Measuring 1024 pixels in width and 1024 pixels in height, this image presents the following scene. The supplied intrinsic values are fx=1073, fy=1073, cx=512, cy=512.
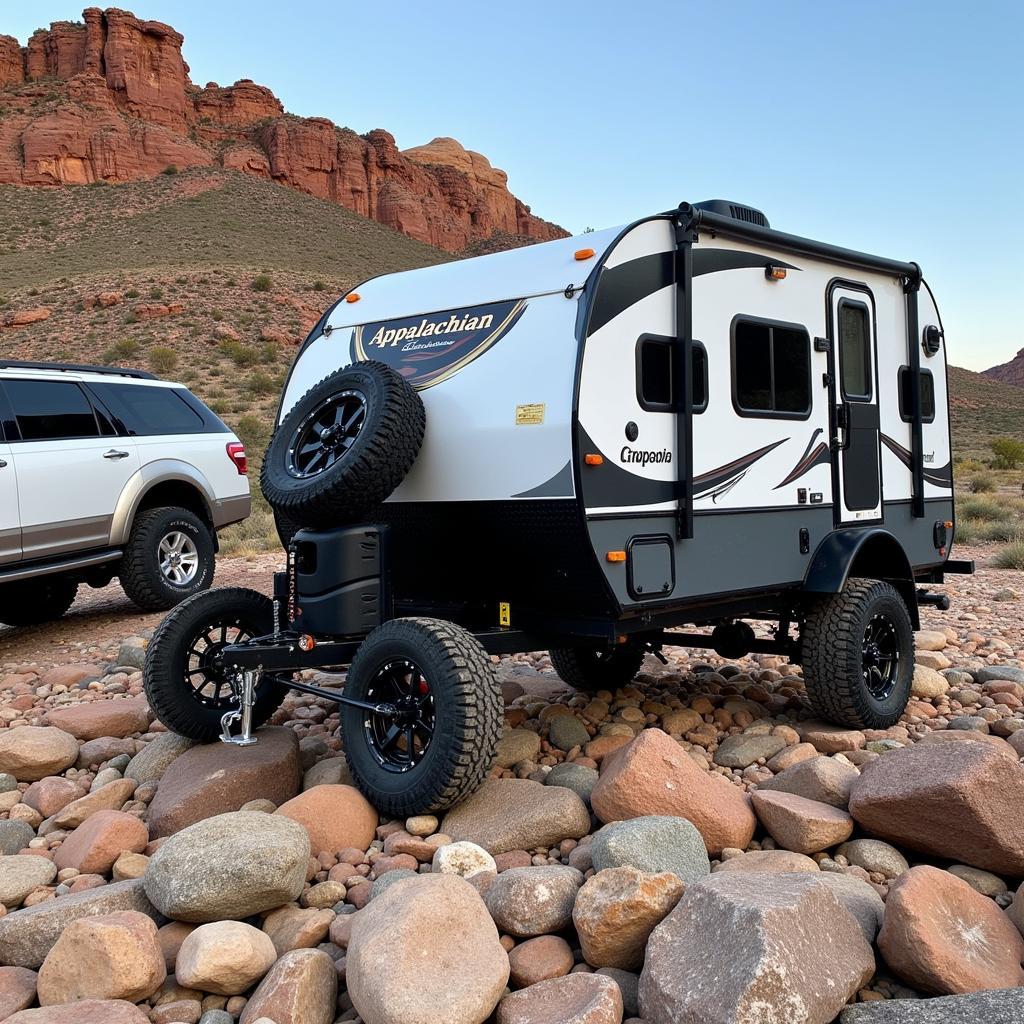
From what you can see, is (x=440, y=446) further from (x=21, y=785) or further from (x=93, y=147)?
(x=93, y=147)

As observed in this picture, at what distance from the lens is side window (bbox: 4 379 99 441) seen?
838 cm

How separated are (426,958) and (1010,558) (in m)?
11.8

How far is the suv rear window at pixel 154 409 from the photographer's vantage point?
9.23 metres

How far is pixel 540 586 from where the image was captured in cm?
512

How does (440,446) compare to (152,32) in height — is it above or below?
below

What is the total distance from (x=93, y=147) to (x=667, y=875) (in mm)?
72525

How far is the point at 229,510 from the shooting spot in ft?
33.1

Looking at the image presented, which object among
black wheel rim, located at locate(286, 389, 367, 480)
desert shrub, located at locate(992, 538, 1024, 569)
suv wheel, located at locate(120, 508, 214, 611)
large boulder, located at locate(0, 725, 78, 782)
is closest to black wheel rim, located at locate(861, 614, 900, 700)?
black wheel rim, located at locate(286, 389, 367, 480)

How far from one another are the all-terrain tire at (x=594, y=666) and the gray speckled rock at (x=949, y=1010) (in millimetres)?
3760

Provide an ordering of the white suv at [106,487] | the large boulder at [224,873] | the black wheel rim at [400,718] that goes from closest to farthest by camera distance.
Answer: the large boulder at [224,873] < the black wheel rim at [400,718] < the white suv at [106,487]

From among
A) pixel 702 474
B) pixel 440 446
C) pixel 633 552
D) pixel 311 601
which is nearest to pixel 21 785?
pixel 311 601

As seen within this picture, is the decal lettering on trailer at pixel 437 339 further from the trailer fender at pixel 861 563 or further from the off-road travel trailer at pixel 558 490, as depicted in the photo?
the trailer fender at pixel 861 563

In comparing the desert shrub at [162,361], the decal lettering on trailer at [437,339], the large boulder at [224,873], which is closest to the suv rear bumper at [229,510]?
the decal lettering on trailer at [437,339]

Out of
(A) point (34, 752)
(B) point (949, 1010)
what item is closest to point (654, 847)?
(B) point (949, 1010)
